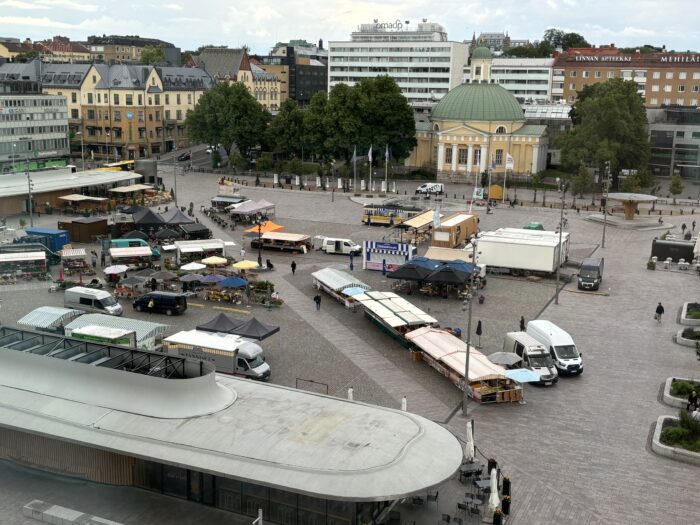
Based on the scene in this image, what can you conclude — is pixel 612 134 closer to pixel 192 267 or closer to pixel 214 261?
pixel 214 261

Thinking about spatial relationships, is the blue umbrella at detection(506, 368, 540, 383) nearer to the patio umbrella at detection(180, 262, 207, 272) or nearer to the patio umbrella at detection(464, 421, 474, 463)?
the patio umbrella at detection(464, 421, 474, 463)

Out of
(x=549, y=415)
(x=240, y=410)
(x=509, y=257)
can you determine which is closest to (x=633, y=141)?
(x=509, y=257)

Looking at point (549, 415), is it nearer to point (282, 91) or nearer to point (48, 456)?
point (48, 456)

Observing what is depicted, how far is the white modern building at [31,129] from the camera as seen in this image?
85250 millimetres

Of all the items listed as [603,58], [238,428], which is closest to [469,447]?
[238,428]

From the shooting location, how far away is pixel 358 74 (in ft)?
477

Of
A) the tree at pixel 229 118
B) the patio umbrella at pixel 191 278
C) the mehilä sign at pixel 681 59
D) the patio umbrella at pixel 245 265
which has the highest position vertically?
the mehilä sign at pixel 681 59

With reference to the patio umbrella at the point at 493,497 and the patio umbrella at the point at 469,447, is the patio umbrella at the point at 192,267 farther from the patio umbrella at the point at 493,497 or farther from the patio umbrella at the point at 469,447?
the patio umbrella at the point at 493,497

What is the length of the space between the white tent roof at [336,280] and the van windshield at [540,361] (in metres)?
12.7

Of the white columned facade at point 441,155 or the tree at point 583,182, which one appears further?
the white columned facade at point 441,155

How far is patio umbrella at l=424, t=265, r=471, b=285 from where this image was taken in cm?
4359

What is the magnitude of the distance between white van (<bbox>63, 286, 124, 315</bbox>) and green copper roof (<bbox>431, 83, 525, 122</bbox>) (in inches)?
2477

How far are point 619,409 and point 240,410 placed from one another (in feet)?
49.0

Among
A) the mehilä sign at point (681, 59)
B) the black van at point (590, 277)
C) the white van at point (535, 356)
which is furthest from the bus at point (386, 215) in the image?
the mehilä sign at point (681, 59)
